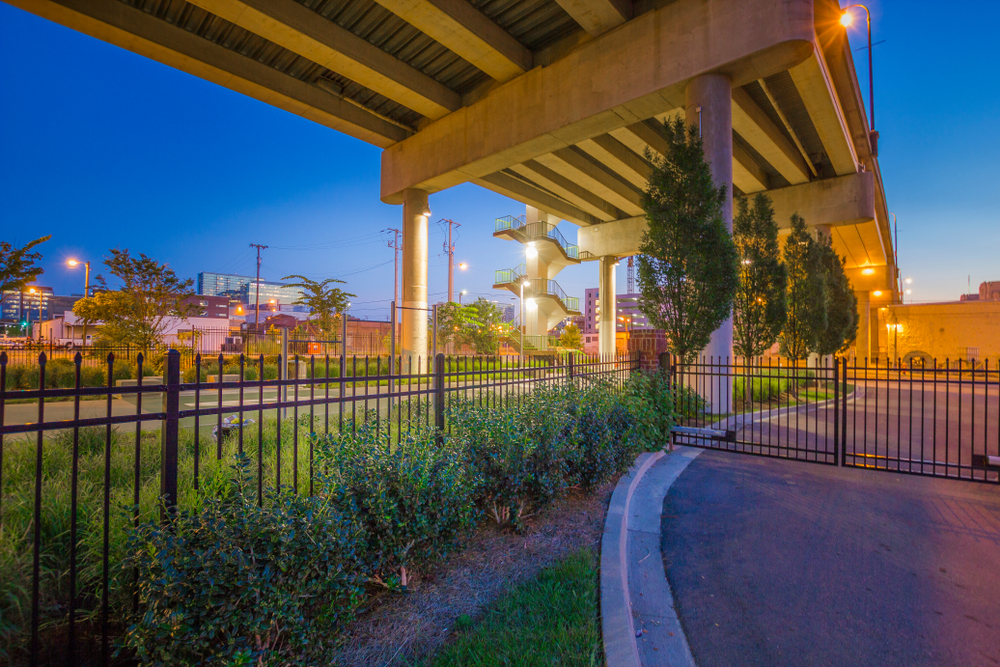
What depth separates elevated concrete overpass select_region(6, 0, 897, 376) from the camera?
34.5 ft

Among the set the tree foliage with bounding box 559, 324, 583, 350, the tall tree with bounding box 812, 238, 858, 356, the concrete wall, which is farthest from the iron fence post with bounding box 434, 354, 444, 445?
the concrete wall

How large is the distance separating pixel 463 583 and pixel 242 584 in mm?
1662

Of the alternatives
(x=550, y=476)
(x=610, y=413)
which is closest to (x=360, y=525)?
(x=550, y=476)

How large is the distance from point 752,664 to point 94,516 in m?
4.73

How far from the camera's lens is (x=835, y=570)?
147 inches

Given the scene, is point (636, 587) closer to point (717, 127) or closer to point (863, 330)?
point (717, 127)

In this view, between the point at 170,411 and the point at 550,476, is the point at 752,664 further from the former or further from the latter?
the point at 170,411

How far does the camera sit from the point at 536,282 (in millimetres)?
32375

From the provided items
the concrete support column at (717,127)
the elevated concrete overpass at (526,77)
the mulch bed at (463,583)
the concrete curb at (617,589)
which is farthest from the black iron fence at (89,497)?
the elevated concrete overpass at (526,77)

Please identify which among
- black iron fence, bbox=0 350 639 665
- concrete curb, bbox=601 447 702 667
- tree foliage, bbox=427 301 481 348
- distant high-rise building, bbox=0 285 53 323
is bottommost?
concrete curb, bbox=601 447 702 667

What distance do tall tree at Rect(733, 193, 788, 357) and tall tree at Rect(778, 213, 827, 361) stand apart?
3.63 m

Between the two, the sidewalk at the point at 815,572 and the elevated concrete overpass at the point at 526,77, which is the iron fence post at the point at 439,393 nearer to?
the sidewalk at the point at 815,572

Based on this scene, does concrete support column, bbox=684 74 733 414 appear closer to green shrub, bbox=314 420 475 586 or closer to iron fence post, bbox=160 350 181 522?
green shrub, bbox=314 420 475 586

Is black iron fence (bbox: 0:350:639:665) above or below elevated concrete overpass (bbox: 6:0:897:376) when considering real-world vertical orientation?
below
